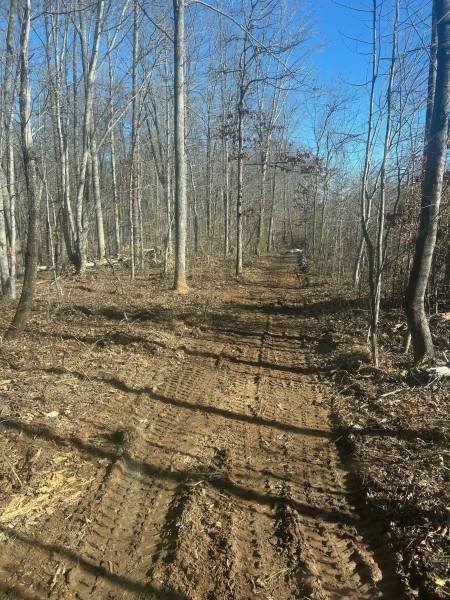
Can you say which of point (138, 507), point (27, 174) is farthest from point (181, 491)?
point (27, 174)

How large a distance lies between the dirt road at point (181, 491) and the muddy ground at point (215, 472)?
0.6 inches

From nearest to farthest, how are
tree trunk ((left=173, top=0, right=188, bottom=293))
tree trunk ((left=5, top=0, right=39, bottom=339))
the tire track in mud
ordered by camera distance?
the tire track in mud, tree trunk ((left=5, top=0, right=39, bottom=339)), tree trunk ((left=173, top=0, right=188, bottom=293))

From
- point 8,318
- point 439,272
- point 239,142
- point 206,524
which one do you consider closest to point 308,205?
point 239,142

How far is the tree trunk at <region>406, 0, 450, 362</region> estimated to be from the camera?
5629 mm

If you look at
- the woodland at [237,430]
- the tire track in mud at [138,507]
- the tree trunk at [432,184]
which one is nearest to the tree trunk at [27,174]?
the woodland at [237,430]

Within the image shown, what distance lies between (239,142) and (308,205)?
1388 centimetres

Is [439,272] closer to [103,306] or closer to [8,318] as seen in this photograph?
[103,306]

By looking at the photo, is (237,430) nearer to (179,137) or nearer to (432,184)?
(432,184)

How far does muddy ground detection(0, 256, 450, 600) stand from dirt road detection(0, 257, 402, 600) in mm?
14

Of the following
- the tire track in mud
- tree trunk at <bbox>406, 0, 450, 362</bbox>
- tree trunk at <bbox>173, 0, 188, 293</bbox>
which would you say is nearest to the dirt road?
the tire track in mud

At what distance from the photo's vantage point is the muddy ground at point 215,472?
113 inches

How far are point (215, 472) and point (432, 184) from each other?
482 cm

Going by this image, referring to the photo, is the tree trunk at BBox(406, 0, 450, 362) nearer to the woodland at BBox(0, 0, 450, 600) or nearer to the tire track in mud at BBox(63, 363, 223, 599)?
the woodland at BBox(0, 0, 450, 600)

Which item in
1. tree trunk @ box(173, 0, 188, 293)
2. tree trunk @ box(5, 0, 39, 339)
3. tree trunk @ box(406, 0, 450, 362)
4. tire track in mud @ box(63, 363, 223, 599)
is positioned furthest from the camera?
tree trunk @ box(173, 0, 188, 293)
